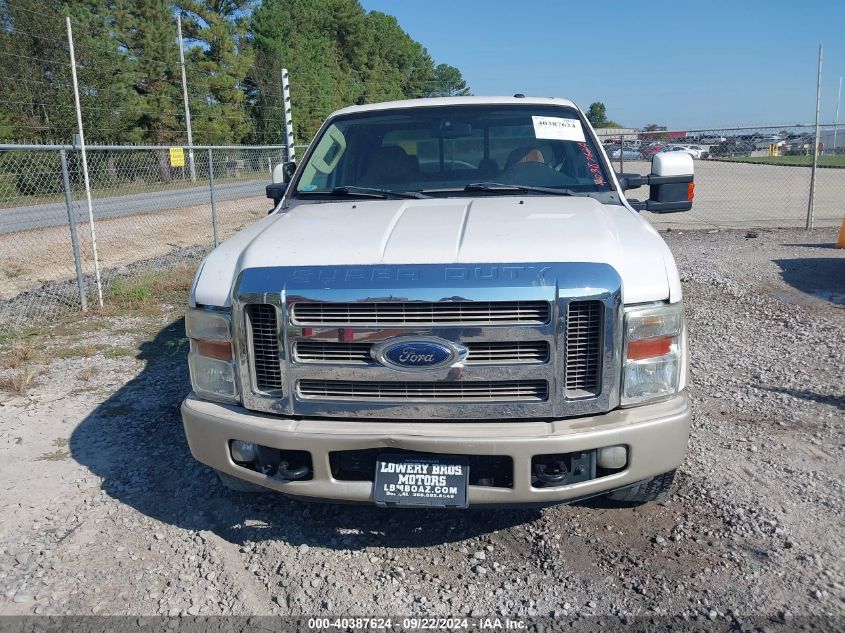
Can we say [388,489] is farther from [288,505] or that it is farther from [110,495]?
[110,495]

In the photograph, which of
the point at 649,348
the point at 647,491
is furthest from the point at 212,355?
the point at 647,491

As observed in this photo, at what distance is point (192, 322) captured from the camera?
3230 millimetres

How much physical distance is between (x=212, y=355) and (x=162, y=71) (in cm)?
3786

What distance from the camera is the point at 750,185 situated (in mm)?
23156

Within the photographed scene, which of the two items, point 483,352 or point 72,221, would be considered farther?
point 72,221

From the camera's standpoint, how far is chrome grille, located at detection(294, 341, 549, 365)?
2922mm

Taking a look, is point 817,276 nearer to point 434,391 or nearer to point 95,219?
point 434,391

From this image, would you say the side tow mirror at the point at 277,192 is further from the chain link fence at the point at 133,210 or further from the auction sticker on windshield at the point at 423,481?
the chain link fence at the point at 133,210

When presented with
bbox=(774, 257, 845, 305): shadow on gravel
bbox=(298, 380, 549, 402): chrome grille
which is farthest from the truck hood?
bbox=(774, 257, 845, 305): shadow on gravel

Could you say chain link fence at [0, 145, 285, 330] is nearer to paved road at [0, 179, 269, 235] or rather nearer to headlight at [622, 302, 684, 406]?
paved road at [0, 179, 269, 235]

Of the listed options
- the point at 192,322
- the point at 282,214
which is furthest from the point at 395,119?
the point at 192,322

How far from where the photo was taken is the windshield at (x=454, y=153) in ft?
14.4

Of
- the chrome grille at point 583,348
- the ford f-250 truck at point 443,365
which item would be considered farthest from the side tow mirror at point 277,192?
the chrome grille at point 583,348

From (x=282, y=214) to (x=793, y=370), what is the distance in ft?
13.4
